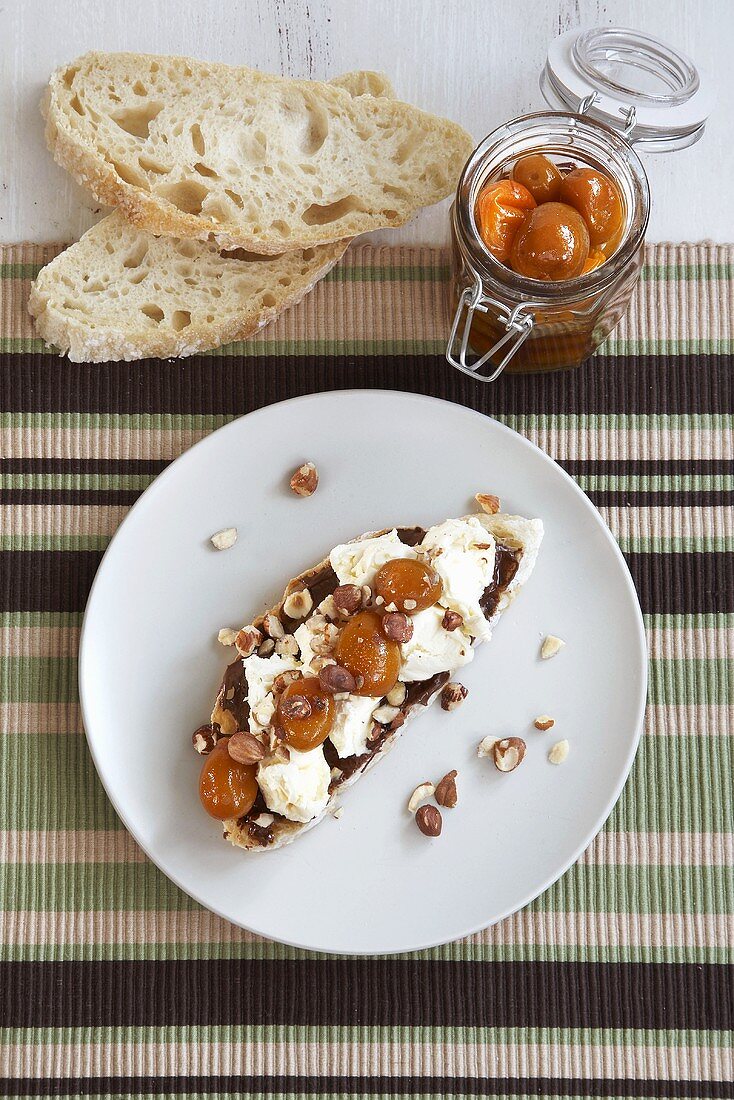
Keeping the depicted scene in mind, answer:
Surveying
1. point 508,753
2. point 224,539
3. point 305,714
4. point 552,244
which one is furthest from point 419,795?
point 552,244

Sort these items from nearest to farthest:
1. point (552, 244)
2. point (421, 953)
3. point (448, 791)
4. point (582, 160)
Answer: point (552, 244) → point (582, 160) → point (448, 791) → point (421, 953)

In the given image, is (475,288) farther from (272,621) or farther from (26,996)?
(26,996)

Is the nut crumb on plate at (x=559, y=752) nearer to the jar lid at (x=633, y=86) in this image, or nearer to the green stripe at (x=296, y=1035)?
the green stripe at (x=296, y=1035)

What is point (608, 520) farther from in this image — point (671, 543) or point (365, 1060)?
point (365, 1060)

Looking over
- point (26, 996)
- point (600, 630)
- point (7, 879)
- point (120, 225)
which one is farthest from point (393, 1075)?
point (120, 225)

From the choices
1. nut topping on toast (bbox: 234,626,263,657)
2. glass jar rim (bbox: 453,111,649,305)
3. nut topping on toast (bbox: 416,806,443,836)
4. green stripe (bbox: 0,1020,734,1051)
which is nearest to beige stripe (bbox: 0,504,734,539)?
nut topping on toast (bbox: 234,626,263,657)

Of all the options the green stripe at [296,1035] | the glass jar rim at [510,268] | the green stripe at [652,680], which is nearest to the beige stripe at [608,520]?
the green stripe at [652,680]

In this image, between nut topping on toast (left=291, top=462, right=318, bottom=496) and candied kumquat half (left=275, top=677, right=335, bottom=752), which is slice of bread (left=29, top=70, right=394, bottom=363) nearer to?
nut topping on toast (left=291, top=462, right=318, bottom=496)
